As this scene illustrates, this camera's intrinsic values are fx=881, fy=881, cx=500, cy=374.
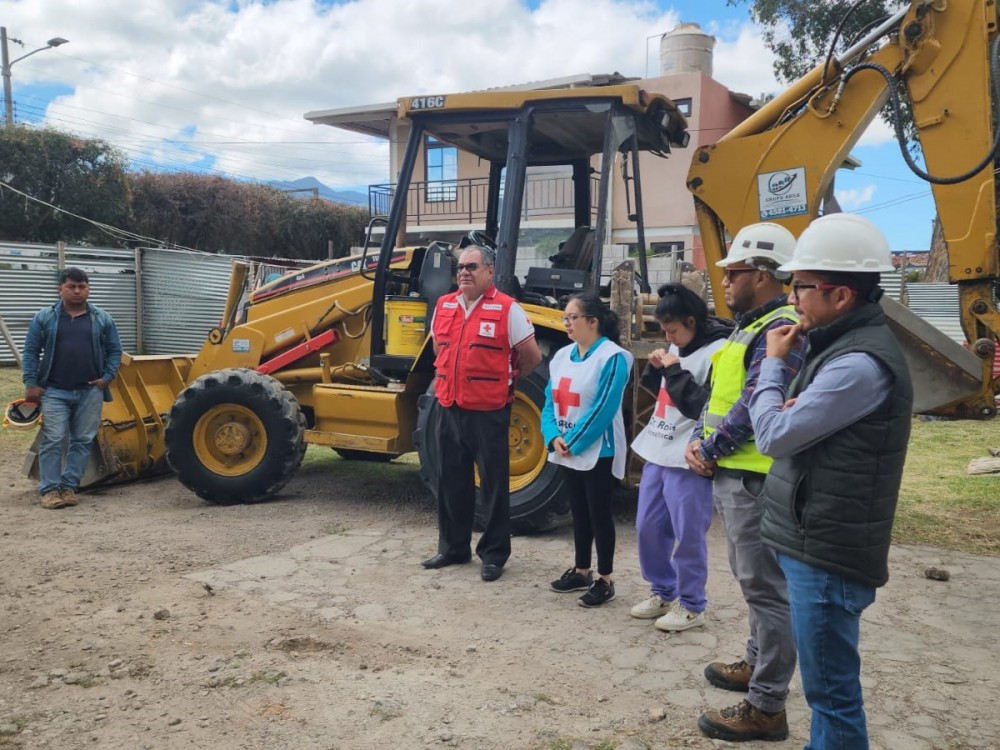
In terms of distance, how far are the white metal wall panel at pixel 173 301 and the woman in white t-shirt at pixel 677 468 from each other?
1328 cm

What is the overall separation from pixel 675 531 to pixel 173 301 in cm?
1389

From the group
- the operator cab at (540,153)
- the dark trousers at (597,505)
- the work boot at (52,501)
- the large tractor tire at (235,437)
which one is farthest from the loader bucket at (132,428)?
the dark trousers at (597,505)

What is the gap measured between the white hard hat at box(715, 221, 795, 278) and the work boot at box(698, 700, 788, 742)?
1550 millimetres

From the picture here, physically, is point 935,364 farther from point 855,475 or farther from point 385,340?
point 385,340

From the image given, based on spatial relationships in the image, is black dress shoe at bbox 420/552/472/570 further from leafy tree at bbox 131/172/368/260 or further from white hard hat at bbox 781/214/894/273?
leafy tree at bbox 131/172/368/260

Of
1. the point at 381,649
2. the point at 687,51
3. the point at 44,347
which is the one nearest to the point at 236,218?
the point at 687,51

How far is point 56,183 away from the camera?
2236cm

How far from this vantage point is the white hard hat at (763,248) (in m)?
3.14

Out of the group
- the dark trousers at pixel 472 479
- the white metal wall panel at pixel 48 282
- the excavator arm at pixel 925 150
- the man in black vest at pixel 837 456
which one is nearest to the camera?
the man in black vest at pixel 837 456

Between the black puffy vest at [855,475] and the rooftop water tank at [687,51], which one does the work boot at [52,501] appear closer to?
the black puffy vest at [855,475]

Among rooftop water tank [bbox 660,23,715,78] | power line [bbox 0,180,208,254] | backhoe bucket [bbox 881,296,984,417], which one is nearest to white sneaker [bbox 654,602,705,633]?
backhoe bucket [bbox 881,296,984,417]

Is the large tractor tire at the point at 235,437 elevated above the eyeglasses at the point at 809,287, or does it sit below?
below

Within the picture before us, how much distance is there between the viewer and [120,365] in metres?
7.41

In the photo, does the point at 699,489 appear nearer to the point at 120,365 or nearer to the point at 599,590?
the point at 599,590
